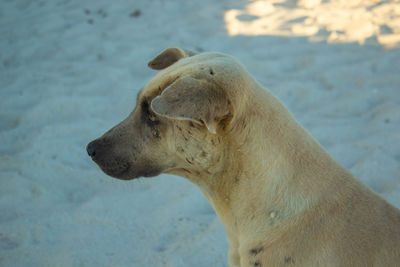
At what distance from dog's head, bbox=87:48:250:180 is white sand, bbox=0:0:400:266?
3.06 feet

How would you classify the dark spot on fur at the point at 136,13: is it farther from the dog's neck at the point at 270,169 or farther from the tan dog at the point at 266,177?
the dog's neck at the point at 270,169

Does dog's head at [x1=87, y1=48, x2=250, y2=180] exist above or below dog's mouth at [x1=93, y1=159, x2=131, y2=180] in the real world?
above

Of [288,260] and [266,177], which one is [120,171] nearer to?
[266,177]

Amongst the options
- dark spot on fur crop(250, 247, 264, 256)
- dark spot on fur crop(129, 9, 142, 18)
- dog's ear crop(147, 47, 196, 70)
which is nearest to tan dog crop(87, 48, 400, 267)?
dark spot on fur crop(250, 247, 264, 256)

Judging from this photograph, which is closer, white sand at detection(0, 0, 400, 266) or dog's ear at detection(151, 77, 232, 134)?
dog's ear at detection(151, 77, 232, 134)

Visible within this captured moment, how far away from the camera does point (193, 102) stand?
146 centimetres

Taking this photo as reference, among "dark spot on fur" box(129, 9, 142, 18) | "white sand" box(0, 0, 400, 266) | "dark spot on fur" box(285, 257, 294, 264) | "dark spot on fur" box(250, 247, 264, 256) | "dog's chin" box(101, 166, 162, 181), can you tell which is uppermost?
"dog's chin" box(101, 166, 162, 181)

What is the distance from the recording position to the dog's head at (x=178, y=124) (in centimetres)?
149

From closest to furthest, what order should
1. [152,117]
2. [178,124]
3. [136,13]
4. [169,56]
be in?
[178,124] < [152,117] < [169,56] < [136,13]

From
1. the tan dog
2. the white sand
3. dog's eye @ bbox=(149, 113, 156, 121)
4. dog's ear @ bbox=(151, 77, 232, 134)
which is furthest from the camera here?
the white sand

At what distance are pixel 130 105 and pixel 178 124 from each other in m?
2.35

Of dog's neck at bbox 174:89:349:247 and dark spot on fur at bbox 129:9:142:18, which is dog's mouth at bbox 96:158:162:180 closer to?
dog's neck at bbox 174:89:349:247

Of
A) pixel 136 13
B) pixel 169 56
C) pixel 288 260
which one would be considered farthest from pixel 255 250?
pixel 136 13

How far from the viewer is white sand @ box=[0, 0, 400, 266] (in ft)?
8.84
